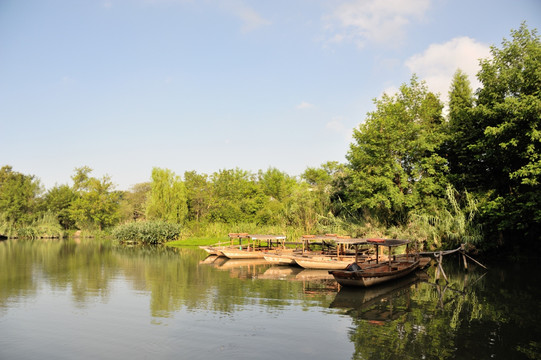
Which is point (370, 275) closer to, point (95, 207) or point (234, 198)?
point (234, 198)

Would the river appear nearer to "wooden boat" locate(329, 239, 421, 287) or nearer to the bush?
"wooden boat" locate(329, 239, 421, 287)

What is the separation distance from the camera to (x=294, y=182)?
7650 centimetres

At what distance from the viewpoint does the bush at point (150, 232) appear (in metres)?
54.8

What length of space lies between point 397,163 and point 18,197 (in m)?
67.6

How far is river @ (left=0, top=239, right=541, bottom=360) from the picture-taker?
480 inches

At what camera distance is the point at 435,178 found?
1515 inches

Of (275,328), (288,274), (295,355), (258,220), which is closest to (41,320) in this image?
(275,328)

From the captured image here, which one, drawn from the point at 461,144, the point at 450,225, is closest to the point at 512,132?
the point at 461,144

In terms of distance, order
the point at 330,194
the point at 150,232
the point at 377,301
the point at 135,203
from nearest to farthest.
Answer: the point at 377,301 < the point at 330,194 < the point at 150,232 < the point at 135,203

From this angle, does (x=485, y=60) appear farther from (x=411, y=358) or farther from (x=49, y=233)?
(x=49, y=233)

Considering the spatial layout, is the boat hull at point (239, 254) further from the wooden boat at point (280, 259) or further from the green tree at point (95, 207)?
the green tree at point (95, 207)

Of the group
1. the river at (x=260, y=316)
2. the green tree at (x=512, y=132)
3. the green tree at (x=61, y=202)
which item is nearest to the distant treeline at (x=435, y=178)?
the green tree at (x=512, y=132)

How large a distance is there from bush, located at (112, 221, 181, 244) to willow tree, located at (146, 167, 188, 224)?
229 cm

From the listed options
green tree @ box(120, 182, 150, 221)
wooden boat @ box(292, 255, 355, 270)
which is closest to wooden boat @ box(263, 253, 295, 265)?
wooden boat @ box(292, 255, 355, 270)
